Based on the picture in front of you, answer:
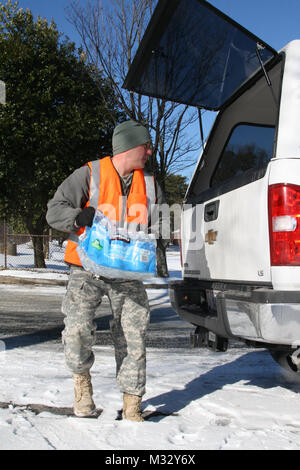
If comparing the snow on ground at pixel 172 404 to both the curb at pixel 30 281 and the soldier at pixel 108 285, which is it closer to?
the soldier at pixel 108 285

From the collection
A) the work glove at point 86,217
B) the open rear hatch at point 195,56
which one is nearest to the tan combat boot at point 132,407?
the work glove at point 86,217

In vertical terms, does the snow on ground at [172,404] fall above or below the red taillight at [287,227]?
below

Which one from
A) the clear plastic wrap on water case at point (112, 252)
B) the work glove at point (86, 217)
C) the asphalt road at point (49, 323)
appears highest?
the work glove at point (86, 217)

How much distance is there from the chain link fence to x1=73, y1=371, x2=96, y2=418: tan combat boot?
1453 cm

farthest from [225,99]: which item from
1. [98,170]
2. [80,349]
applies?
[80,349]

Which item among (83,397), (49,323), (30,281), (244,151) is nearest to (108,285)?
(83,397)

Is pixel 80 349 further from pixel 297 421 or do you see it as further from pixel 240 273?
pixel 297 421

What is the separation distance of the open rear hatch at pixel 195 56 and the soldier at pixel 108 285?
3.38 ft

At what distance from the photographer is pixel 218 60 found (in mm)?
3512

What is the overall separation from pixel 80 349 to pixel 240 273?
1.06 metres

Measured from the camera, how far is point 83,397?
2.63m

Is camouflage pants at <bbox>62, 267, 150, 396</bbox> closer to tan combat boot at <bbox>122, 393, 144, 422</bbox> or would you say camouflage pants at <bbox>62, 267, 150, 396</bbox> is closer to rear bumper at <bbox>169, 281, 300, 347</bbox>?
tan combat boot at <bbox>122, 393, 144, 422</bbox>

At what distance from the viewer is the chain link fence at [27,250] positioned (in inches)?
693

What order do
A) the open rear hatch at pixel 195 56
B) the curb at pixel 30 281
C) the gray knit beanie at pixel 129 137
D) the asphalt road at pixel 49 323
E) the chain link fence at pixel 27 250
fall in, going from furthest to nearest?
the chain link fence at pixel 27 250 < the curb at pixel 30 281 < the asphalt road at pixel 49 323 < the open rear hatch at pixel 195 56 < the gray knit beanie at pixel 129 137
